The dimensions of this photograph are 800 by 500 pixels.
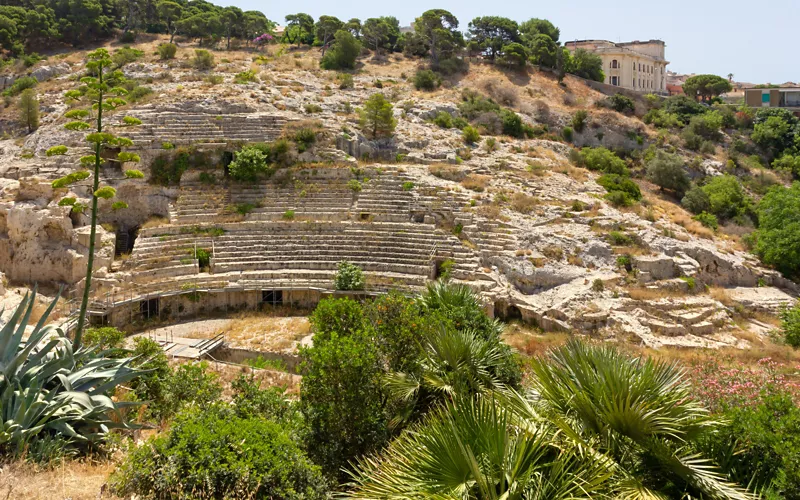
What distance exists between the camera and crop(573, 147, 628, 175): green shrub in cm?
2869

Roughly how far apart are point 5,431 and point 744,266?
2181 centimetres

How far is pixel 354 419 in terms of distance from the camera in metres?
7.02

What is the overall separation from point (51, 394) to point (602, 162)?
1138 inches

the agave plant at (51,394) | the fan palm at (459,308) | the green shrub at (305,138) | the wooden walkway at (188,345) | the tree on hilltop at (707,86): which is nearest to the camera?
the agave plant at (51,394)

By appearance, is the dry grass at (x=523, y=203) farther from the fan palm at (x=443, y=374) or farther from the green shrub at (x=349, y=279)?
the fan palm at (x=443, y=374)

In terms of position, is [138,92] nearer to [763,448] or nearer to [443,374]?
[443,374]

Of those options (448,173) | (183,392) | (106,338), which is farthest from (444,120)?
(183,392)

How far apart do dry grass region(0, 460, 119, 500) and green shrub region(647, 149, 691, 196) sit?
2924cm

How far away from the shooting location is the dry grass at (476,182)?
22.6m

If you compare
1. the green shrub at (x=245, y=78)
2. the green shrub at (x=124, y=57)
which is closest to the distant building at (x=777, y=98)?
the green shrub at (x=245, y=78)

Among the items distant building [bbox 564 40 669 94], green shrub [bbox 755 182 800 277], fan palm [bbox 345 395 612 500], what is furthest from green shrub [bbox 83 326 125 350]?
distant building [bbox 564 40 669 94]

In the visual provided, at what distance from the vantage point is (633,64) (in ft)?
171

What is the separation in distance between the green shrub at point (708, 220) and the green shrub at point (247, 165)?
20441 mm

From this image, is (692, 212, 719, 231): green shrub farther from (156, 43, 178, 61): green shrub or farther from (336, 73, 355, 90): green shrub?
(156, 43, 178, 61): green shrub
